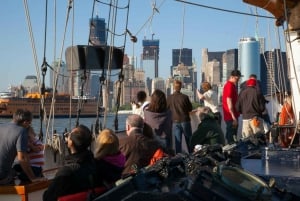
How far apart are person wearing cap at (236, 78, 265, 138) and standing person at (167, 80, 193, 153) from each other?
0.76m

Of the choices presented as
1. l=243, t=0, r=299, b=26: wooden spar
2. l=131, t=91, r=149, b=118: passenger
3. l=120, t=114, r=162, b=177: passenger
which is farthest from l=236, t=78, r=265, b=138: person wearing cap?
l=120, t=114, r=162, b=177: passenger

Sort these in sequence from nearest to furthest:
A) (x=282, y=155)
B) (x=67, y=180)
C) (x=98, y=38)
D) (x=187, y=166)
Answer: (x=187, y=166)
(x=67, y=180)
(x=282, y=155)
(x=98, y=38)

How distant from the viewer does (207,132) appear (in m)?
6.15

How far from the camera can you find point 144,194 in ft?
8.39

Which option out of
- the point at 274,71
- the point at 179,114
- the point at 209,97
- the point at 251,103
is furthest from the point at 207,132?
the point at 274,71

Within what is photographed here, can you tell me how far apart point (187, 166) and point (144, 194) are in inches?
20.1

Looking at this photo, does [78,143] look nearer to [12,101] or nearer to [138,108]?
[138,108]

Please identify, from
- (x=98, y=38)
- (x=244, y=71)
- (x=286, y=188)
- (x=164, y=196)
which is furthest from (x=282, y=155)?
(x=244, y=71)

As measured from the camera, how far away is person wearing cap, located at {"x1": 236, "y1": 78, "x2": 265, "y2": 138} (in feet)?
25.0

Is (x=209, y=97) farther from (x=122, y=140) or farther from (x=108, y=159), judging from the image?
(x=108, y=159)

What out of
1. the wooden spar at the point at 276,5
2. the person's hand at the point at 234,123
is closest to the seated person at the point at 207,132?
the wooden spar at the point at 276,5

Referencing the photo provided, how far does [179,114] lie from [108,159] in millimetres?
3679

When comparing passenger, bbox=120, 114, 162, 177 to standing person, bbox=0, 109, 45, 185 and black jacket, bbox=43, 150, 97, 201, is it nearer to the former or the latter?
standing person, bbox=0, 109, 45, 185

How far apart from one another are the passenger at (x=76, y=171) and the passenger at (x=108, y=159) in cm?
16
